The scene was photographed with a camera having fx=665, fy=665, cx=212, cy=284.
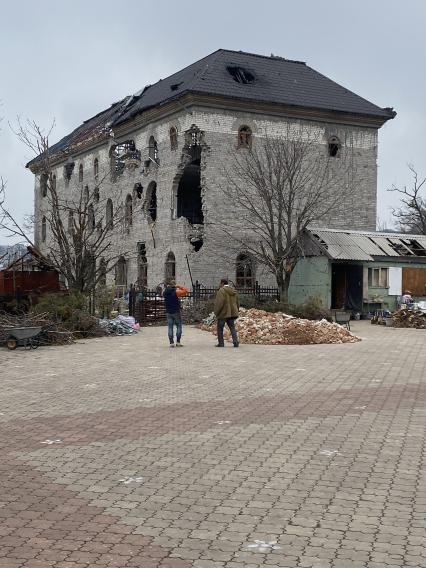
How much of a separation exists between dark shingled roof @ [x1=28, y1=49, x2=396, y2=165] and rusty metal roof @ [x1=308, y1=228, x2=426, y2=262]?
8199 millimetres

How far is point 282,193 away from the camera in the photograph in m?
32.7

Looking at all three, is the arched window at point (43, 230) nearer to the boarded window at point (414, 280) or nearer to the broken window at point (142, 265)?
the broken window at point (142, 265)

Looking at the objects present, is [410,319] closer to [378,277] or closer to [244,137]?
[378,277]

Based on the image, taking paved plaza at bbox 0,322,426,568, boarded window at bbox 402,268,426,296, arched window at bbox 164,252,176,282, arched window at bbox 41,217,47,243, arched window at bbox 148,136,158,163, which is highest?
arched window at bbox 148,136,158,163

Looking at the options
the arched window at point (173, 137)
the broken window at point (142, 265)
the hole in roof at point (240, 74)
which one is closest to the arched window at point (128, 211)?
the broken window at point (142, 265)

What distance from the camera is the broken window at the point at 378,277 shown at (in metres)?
31.1

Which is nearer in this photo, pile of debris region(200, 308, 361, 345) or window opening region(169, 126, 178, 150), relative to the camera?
pile of debris region(200, 308, 361, 345)

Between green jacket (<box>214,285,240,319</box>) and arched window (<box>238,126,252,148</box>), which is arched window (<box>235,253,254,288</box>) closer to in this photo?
arched window (<box>238,126,252,148</box>)

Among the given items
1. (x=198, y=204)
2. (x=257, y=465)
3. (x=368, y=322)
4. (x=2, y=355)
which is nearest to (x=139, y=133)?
(x=198, y=204)

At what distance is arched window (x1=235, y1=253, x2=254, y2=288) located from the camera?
116 feet

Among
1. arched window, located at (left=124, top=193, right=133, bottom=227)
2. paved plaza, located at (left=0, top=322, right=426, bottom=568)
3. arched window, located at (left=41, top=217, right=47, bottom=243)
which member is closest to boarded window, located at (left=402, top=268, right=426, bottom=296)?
arched window, located at (left=124, top=193, right=133, bottom=227)

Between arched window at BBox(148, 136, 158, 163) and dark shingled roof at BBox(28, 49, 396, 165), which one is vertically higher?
dark shingled roof at BBox(28, 49, 396, 165)

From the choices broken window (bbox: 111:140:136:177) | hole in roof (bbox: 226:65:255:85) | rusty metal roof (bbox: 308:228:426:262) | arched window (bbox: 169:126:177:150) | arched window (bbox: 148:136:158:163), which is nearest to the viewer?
rusty metal roof (bbox: 308:228:426:262)

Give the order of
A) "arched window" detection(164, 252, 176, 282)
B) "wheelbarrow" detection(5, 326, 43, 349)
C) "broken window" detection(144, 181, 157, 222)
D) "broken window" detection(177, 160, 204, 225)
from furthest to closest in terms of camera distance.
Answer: "broken window" detection(177, 160, 204, 225) < "broken window" detection(144, 181, 157, 222) < "arched window" detection(164, 252, 176, 282) < "wheelbarrow" detection(5, 326, 43, 349)
